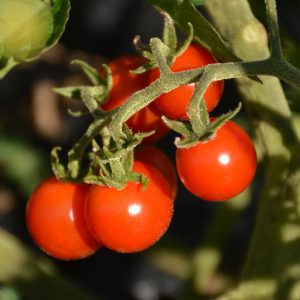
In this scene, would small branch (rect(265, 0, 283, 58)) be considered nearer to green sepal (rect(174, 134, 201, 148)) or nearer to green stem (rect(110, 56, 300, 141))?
green stem (rect(110, 56, 300, 141))

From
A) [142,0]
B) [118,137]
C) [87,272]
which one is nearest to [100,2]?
[142,0]

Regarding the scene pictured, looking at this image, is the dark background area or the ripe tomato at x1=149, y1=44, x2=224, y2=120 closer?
the ripe tomato at x1=149, y1=44, x2=224, y2=120

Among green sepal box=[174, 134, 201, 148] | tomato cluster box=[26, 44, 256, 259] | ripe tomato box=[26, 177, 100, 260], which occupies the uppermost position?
green sepal box=[174, 134, 201, 148]

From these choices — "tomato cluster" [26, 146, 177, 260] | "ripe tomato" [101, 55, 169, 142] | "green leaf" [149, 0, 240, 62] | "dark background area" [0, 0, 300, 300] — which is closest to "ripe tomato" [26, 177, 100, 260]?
"tomato cluster" [26, 146, 177, 260]

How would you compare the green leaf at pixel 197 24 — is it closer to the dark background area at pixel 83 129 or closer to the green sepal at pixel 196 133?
the green sepal at pixel 196 133

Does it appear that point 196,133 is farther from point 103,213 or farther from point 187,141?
point 103,213

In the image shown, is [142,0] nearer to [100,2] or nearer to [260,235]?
[100,2]
